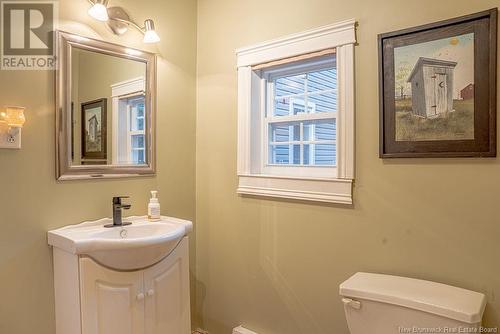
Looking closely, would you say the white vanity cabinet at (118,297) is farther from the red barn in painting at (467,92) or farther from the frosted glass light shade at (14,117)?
the red barn in painting at (467,92)

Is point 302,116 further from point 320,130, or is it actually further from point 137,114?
point 137,114

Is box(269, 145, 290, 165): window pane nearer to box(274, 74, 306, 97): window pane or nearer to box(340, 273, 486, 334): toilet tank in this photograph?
box(274, 74, 306, 97): window pane

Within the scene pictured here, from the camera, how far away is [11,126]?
1.55 meters

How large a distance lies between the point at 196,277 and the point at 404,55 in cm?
182

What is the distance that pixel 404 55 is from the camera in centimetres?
154

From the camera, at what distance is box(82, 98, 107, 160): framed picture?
185cm

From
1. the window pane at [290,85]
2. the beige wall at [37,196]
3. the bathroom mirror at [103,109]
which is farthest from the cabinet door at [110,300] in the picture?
the window pane at [290,85]

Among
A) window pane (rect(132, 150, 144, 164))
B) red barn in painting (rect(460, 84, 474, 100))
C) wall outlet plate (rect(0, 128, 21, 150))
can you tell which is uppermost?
red barn in painting (rect(460, 84, 474, 100))

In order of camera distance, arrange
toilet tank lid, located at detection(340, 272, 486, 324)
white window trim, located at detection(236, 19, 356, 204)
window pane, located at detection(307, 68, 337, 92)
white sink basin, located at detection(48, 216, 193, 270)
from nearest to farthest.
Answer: toilet tank lid, located at detection(340, 272, 486, 324) < white sink basin, located at detection(48, 216, 193, 270) < white window trim, located at detection(236, 19, 356, 204) < window pane, located at detection(307, 68, 337, 92)

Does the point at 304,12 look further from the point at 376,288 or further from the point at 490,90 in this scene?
the point at 376,288

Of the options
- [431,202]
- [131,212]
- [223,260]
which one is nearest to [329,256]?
[431,202]

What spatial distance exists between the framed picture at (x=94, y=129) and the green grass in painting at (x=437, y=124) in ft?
4.85

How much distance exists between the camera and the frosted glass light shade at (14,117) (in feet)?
5.04

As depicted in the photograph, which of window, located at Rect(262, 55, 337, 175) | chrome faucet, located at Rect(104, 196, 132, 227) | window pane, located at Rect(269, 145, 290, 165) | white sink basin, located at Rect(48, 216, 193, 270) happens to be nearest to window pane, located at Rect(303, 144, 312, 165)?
window, located at Rect(262, 55, 337, 175)
